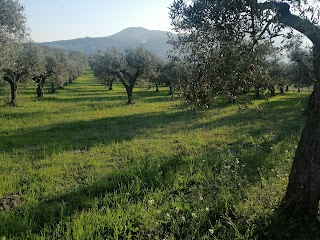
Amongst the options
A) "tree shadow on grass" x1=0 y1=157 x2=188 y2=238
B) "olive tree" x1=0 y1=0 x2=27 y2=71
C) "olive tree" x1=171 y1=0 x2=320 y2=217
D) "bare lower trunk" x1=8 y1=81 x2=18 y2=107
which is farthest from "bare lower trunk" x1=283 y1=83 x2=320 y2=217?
"bare lower trunk" x1=8 y1=81 x2=18 y2=107

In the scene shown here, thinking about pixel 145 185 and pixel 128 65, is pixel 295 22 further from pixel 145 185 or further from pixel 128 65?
pixel 128 65

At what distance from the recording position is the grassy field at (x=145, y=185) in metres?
6.84

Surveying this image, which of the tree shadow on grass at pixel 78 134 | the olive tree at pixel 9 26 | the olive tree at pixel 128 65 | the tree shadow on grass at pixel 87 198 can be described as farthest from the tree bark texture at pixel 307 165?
the olive tree at pixel 128 65

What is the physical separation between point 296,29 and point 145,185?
6.35 meters

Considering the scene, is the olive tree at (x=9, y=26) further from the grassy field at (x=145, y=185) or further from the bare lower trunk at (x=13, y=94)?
the bare lower trunk at (x=13, y=94)

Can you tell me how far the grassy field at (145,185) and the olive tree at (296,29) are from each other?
55 centimetres

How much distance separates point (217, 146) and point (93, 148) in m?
6.70

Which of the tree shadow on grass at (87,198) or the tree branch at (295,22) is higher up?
the tree branch at (295,22)

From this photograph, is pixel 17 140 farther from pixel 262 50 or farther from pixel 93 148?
pixel 262 50

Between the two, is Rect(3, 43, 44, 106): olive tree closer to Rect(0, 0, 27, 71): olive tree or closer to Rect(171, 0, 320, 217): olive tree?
Rect(0, 0, 27, 71): olive tree

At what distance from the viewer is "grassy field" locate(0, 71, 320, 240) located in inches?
269

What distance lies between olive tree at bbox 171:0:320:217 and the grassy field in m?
0.55

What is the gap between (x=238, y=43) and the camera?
7316 mm

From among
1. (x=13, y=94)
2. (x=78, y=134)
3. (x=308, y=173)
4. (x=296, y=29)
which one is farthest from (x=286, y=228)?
(x=13, y=94)
